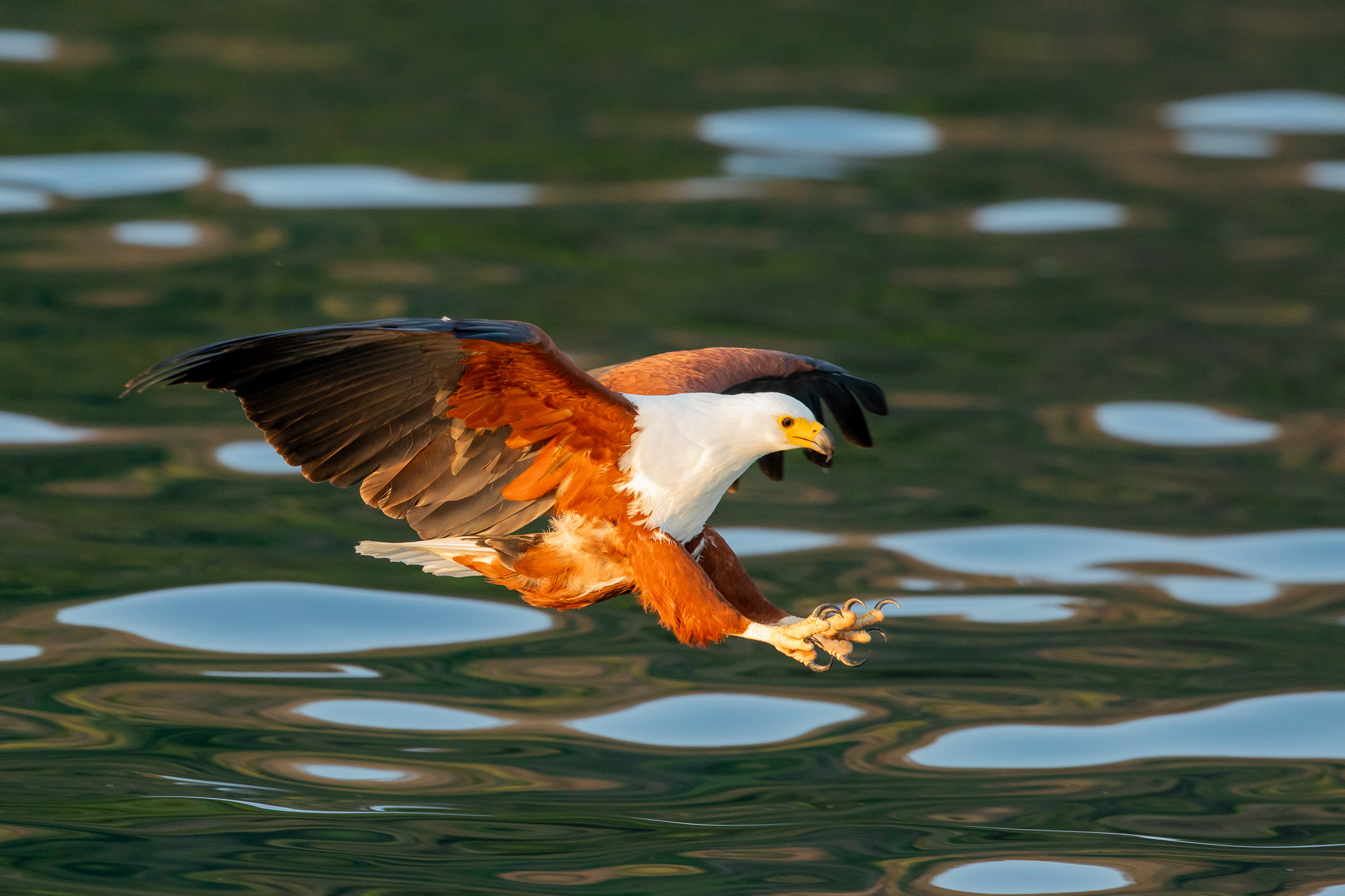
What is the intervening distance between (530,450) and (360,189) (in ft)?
32.3

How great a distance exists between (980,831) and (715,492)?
2.34 m

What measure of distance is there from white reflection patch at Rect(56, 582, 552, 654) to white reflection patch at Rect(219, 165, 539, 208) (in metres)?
6.41

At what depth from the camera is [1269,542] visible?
9961 mm

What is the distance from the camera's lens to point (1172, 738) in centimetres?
794

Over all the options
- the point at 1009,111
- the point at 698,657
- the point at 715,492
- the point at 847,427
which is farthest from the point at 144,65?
the point at 715,492

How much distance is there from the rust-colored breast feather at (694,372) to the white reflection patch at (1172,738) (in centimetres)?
224

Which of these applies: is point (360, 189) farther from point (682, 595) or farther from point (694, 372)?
point (682, 595)

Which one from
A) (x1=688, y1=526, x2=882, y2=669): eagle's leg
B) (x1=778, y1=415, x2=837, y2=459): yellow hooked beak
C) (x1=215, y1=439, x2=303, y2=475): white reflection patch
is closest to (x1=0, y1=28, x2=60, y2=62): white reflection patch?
(x1=215, y1=439, x2=303, y2=475): white reflection patch

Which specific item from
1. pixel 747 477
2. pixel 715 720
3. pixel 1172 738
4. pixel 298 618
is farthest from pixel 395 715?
pixel 747 477

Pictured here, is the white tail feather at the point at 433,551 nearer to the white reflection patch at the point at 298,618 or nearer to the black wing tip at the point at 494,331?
the black wing tip at the point at 494,331

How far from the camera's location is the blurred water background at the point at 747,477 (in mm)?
6930

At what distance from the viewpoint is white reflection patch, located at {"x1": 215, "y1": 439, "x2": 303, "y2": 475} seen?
10.1 meters

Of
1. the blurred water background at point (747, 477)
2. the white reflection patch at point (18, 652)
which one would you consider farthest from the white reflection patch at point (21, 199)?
the white reflection patch at point (18, 652)

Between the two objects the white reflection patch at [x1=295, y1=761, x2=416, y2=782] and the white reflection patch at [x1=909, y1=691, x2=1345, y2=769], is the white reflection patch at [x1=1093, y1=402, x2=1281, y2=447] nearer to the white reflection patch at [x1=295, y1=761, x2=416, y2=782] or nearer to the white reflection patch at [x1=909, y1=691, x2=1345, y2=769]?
the white reflection patch at [x1=909, y1=691, x2=1345, y2=769]
